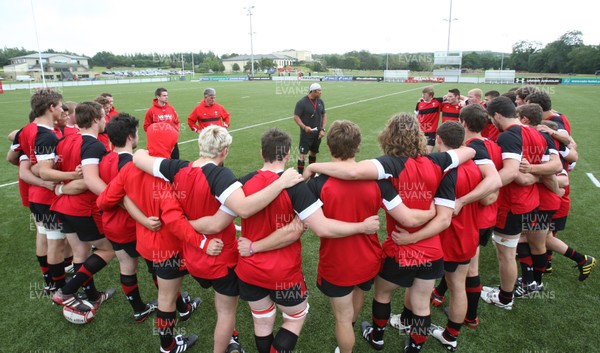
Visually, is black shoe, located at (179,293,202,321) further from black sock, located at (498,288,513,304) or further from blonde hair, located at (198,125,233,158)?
black sock, located at (498,288,513,304)

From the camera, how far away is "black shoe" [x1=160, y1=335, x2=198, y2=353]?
11.4 feet

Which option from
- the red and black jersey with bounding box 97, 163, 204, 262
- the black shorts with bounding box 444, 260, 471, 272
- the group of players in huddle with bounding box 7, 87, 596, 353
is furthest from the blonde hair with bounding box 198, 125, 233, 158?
the black shorts with bounding box 444, 260, 471, 272

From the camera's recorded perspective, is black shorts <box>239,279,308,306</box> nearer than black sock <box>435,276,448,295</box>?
Yes

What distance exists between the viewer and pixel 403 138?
2805 millimetres

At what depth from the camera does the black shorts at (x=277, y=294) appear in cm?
273

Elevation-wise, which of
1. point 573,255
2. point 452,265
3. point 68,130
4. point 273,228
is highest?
point 68,130

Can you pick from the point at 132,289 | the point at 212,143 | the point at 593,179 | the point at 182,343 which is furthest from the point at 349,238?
the point at 593,179

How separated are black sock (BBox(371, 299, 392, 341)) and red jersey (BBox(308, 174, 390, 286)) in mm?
518

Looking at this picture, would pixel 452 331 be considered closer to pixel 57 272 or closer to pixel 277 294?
pixel 277 294

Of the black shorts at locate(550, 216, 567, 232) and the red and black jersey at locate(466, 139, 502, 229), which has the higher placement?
the red and black jersey at locate(466, 139, 502, 229)

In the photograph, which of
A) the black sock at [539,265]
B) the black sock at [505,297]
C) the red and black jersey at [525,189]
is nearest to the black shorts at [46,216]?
the red and black jersey at [525,189]

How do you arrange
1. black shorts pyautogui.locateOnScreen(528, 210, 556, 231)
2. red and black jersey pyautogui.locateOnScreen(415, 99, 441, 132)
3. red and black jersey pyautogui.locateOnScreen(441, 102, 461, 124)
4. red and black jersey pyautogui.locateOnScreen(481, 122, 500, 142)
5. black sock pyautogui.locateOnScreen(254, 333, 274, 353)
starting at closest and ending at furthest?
1. black sock pyautogui.locateOnScreen(254, 333, 274, 353)
2. black shorts pyautogui.locateOnScreen(528, 210, 556, 231)
3. red and black jersey pyautogui.locateOnScreen(481, 122, 500, 142)
4. red and black jersey pyautogui.locateOnScreen(441, 102, 461, 124)
5. red and black jersey pyautogui.locateOnScreen(415, 99, 441, 132)

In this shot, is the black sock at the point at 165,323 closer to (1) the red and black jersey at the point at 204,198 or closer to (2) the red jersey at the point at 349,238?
(1) the red and black jersey at the point at 204,198

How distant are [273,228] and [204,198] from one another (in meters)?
0.61
